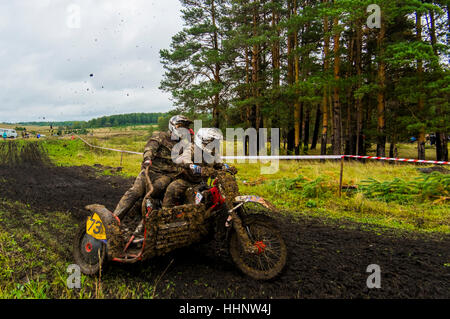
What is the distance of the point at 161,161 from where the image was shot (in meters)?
4.17

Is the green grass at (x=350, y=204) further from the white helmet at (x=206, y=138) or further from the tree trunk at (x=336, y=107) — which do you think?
the tree trunk at (x=336, y=107)

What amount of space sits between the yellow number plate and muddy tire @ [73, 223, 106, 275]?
3.0 inches

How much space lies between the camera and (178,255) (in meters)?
4.05

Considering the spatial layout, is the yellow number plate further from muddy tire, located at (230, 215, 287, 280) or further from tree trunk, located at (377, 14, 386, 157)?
tree trunk, located at (377, 14, 386, 157)

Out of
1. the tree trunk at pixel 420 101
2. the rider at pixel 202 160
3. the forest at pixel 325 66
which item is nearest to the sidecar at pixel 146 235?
the rider at pixel 202 160

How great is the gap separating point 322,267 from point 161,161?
2870mm

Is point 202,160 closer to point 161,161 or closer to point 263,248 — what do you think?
point 161,161

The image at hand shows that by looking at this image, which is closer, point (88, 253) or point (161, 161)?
point (88, 253)

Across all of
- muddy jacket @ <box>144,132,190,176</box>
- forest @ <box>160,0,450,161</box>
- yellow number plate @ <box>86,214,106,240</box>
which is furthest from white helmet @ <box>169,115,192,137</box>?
forest @ <box>160,0,450,161</box>

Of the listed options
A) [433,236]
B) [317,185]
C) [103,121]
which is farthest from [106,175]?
[103,121]

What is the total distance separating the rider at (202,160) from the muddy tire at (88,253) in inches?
39.2

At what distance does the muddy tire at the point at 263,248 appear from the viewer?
329 cm

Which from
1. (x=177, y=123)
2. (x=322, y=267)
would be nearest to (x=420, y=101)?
(x=322, y=267)
